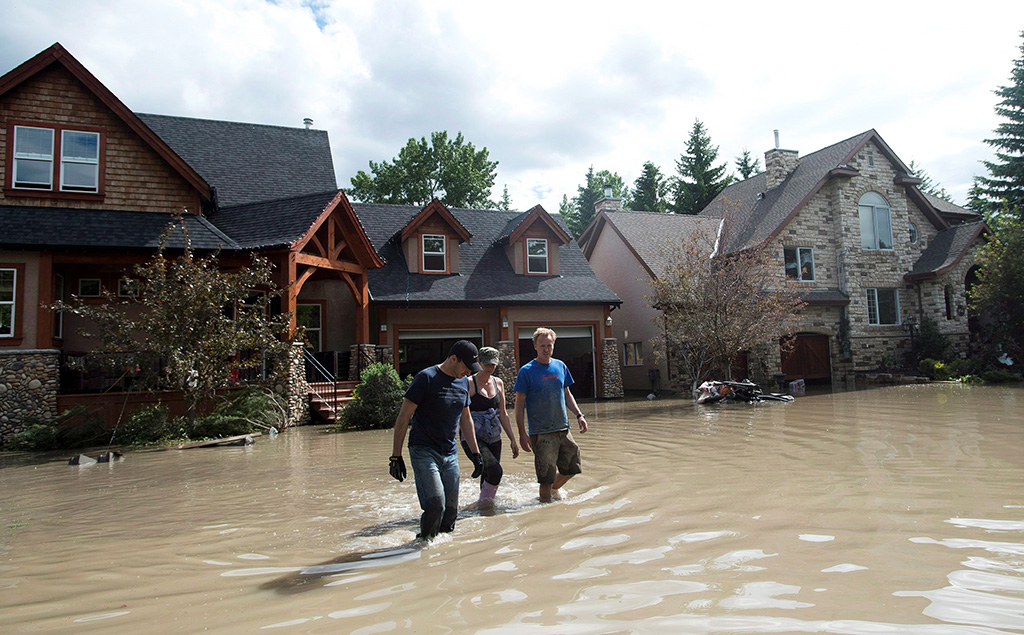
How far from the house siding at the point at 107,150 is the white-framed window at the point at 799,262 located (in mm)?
21122

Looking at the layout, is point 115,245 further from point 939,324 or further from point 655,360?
point 939,324

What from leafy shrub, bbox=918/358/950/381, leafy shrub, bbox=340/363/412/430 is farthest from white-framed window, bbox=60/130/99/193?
leafy shrub, bbox=918/358/950/381

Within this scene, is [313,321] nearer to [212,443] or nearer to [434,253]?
[434,253]

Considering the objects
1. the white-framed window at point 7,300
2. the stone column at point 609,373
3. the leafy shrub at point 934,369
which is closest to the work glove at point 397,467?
the white-framed window at point 7,300

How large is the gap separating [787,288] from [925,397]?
543cm

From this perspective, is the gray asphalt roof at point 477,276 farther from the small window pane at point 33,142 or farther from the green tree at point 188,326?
the small window pane at point 33,142

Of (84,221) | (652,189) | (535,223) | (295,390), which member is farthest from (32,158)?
(652,189)

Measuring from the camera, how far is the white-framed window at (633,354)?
2721 centimetres

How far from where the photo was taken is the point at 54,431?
528 inches

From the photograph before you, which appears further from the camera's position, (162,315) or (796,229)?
(796,229)

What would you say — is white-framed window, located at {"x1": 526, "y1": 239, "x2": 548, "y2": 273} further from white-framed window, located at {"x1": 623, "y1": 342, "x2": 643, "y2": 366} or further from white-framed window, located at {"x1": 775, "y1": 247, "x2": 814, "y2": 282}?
white-framed window, located at {"x1": 775, "y1": 247, "x2": 814, "y2": 282}

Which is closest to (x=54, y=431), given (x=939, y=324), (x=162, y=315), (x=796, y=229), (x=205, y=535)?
(x=162, y=315)

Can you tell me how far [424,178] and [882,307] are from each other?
26559 mm

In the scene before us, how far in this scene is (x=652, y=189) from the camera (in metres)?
51.0
